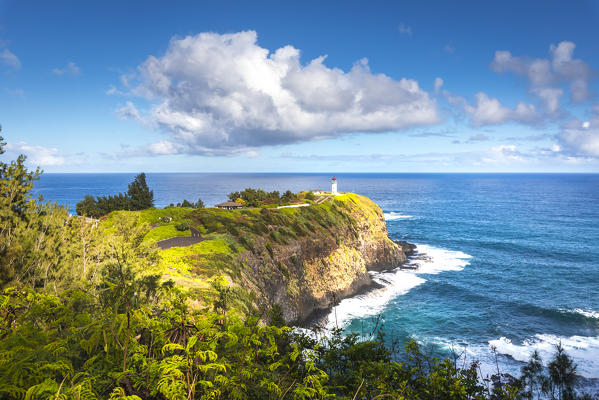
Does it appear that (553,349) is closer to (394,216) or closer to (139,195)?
(139,195)

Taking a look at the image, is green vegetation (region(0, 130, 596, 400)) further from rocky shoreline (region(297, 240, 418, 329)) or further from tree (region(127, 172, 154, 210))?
tree (region(127, 172, 154, 210))

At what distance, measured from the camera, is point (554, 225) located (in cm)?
9000

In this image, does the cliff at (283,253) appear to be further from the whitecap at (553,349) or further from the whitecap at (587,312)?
the whitecap at (587,312)

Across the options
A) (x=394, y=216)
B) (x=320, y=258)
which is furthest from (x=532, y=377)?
(x=394, y=216)

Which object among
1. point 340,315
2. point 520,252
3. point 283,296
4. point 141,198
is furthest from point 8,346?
point 520,252

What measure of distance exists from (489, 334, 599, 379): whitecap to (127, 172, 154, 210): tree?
62586 mm

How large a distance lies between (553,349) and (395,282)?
22803 mm

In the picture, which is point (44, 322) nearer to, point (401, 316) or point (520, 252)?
point (401, 316)

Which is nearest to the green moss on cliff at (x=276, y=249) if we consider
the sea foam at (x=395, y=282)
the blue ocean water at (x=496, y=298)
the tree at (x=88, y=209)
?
the sea foam at (x=395, y=282)

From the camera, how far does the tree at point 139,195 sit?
199ft

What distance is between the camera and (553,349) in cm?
3075

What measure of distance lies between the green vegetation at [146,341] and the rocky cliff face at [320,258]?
6890mm

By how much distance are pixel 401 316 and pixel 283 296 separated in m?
16.0

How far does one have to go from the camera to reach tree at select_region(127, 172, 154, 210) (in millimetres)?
60650
